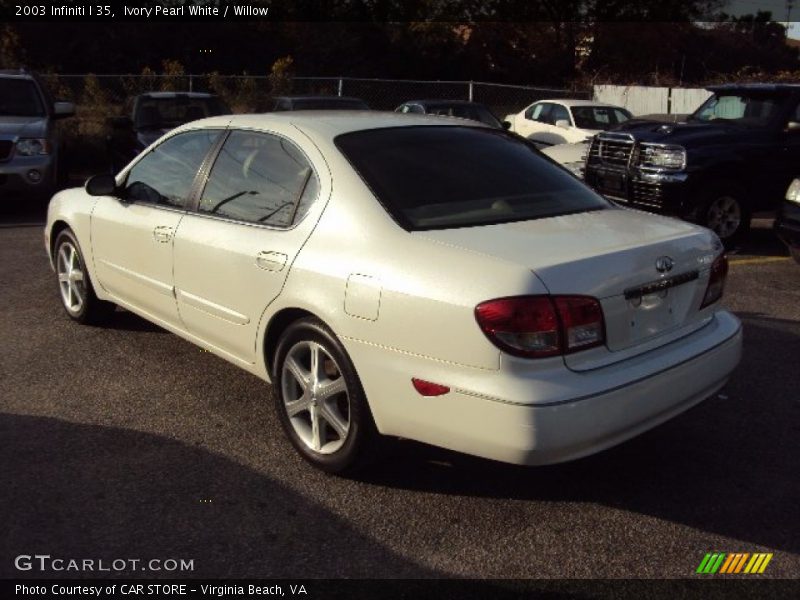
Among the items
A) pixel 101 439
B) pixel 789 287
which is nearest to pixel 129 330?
pixel 101 439

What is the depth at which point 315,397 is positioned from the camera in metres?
3.69

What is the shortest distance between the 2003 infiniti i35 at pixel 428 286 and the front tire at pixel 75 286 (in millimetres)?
1161

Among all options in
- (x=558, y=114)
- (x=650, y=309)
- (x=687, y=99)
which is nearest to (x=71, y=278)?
(x=650, y=309)

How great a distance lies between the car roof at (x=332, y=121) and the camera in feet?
13.3

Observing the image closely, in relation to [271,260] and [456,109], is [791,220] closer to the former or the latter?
[271,260]

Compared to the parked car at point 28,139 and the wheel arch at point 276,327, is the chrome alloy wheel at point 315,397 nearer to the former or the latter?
the wheel arch at point 276,327

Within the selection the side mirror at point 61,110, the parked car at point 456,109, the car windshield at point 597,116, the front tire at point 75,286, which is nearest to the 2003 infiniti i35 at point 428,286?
the front tire at point 75,286

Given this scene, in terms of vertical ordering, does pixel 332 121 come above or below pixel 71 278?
above

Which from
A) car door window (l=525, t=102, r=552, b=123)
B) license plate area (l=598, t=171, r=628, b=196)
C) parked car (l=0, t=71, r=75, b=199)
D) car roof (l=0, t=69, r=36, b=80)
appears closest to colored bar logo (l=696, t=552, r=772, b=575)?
license plate area (l=598, t=171, r=628, b=196)

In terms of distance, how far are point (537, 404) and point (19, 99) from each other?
11.0 m

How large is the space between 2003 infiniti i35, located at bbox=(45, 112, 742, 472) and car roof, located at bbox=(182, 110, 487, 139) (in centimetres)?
2

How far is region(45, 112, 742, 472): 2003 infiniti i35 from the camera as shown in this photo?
3.01 meters

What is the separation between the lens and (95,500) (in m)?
3.47

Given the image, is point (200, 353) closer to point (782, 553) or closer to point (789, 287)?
point (782, 553)
